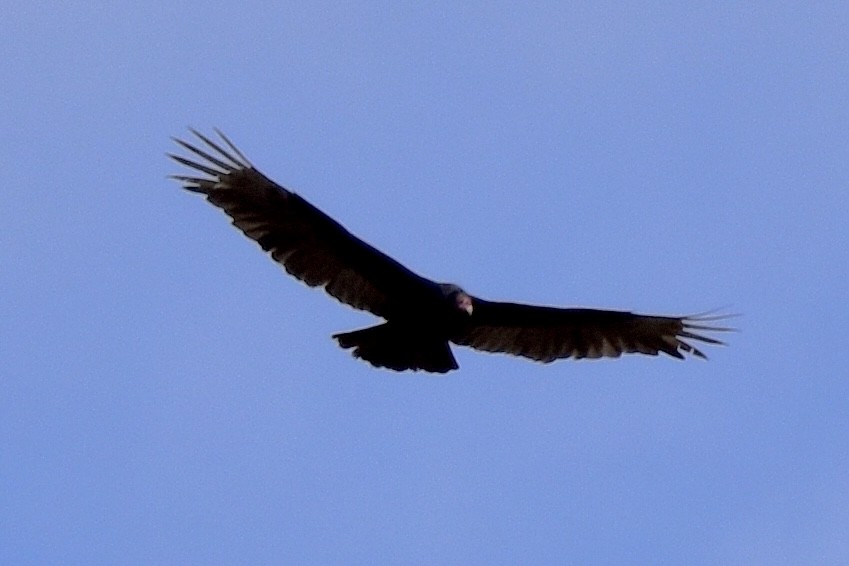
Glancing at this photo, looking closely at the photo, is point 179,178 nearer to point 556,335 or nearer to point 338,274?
point 338,274

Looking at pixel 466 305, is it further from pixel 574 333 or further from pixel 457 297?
pixel 574 333

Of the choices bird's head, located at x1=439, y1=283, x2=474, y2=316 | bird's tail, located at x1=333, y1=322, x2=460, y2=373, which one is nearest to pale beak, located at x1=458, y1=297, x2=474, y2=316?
bird's head, located at x1=439, y1=283, x2=474, y2=316

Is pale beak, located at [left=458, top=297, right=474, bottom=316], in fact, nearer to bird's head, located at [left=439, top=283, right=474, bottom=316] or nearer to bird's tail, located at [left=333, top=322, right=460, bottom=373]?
bird's head, located at [left=439, top=283, right=474, bottom=316]

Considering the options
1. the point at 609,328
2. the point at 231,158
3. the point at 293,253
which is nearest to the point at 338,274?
the point at 293,253

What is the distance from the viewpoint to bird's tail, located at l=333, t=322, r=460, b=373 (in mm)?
13680

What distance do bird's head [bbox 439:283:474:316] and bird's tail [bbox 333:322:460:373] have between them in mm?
363

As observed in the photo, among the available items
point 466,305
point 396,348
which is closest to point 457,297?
point 466,305

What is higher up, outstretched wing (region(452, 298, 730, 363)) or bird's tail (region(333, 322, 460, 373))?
outstretched wing (region(452, 298, 730, 363))

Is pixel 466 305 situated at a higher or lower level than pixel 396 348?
higher

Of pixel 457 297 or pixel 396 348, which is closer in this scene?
pixel 457 297

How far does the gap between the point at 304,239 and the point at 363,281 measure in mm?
555

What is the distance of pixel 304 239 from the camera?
1365 cm

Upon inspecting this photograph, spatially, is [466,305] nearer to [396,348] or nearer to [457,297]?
[457,297]

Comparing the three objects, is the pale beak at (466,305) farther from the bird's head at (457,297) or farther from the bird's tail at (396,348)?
the bird's tail at (396,348)
